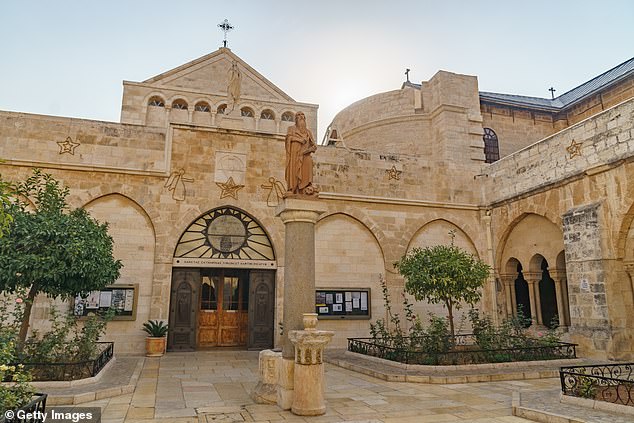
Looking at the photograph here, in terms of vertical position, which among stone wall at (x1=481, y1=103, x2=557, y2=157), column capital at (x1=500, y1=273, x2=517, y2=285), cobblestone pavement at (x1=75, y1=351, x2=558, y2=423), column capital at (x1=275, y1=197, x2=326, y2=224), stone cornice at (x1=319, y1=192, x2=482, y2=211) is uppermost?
stone wall at (x1=481, y1=103, x2=557, y2=157)

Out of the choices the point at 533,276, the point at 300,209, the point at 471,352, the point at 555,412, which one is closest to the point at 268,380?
the point at 300,209

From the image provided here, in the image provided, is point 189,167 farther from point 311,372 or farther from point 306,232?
point 311,372

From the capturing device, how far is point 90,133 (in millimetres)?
11711

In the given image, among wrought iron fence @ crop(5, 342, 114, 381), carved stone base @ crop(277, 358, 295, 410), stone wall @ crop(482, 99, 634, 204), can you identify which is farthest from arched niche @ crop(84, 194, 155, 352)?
stone wall @ crop(482, 99, 634, 204)

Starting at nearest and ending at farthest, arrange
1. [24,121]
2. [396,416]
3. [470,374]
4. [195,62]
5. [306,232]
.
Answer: [396,416], [306,232], [470,374], [24,121], [195,62]

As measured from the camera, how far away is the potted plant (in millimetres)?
10594

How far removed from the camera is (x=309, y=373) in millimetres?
5523

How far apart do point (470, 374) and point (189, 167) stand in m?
8.83

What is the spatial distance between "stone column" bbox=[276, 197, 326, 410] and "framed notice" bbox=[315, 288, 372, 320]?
6445 mm

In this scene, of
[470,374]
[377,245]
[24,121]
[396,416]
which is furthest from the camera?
[377,245]

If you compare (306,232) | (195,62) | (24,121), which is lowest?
(306,232)

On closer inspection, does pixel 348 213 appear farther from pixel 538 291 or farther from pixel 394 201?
pixel 538 291

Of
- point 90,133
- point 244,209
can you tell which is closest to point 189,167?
point 244,209

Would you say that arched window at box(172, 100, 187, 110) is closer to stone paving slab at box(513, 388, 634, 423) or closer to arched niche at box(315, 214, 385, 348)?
arched niche at box(315, 214, 385, 348)
